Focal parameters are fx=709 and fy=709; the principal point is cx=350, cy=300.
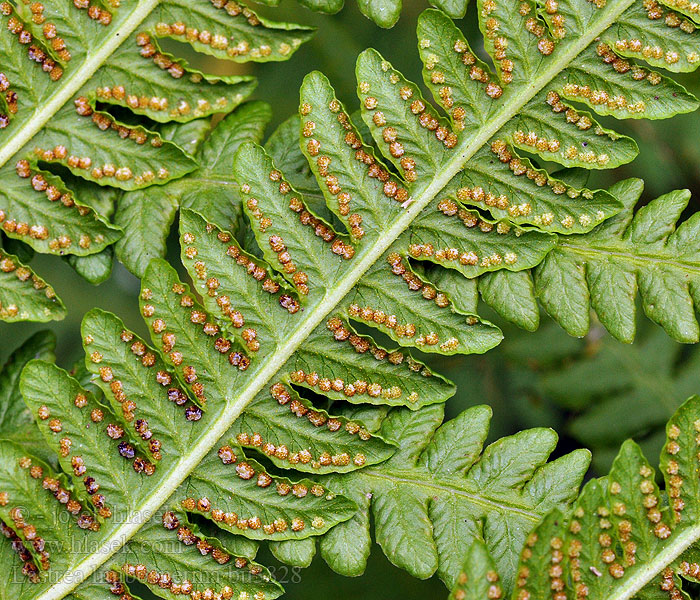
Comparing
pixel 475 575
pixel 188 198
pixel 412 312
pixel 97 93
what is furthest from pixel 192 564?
pixel 97 93

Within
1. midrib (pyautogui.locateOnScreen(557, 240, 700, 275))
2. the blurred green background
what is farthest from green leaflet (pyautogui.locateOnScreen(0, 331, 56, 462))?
midrib (pyautogui.locateOnScreen(557, 240, 700, 275))

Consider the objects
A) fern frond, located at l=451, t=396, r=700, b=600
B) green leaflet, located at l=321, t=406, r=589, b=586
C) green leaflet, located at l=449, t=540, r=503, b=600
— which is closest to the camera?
green leaflet, located at l=449, t=540, r=503, b=600

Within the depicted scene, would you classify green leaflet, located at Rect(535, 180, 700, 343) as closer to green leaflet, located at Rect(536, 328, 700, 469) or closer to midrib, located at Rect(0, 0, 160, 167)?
green leaflet, located at Rect(536, 328, 700, 469)

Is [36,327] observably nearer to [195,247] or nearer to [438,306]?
[195,247]

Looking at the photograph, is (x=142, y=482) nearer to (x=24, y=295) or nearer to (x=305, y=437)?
(x=305, y=437)

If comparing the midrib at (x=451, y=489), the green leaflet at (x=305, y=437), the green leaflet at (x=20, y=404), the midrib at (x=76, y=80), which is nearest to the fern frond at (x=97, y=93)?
the midrib at (x=76, y=80)

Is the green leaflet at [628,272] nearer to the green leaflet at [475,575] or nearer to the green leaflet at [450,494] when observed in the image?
the green leaflet at [450,494]
